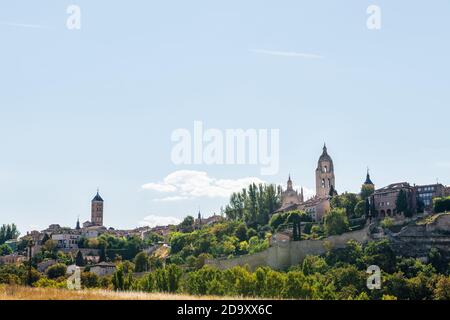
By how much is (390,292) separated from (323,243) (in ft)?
49.3

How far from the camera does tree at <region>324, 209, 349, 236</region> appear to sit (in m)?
71.6

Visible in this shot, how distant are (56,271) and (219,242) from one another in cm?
1932

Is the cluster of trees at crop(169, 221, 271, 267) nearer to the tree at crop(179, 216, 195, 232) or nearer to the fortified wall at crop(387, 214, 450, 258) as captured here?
the tree at crop(179, 216, 195, 232)

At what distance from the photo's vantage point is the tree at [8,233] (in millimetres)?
125412

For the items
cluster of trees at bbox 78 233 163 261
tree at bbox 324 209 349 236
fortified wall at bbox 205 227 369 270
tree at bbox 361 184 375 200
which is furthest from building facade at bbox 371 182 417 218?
cluster of trees at bbox 78 233 163 261

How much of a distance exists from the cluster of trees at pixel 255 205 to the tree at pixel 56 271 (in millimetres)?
25007

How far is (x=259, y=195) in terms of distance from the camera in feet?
313

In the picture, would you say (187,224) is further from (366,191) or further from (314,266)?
(314,266)

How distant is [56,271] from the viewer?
7900cm

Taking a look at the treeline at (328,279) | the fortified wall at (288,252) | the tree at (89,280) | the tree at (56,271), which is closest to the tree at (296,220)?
the fortified wall at (288,252)

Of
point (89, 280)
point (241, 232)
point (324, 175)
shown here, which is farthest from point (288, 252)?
point (324, 175)

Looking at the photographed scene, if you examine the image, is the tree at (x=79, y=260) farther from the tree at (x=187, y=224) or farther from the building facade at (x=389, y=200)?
the building facade at (x=389, y=200)

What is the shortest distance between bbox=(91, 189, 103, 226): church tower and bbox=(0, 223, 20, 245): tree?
45.1 ft
